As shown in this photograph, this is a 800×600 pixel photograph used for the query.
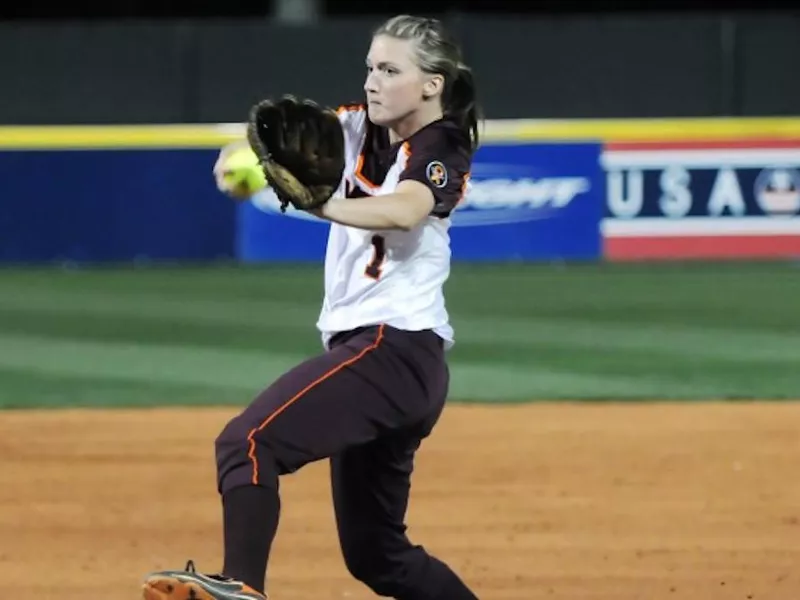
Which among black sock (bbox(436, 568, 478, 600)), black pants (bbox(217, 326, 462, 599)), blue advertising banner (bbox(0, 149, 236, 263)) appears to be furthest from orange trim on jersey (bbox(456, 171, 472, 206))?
blue advertising banner (bbox(0, 149, 236, 263))

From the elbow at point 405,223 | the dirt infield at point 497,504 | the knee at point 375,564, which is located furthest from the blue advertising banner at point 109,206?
the elbow at point 405,223

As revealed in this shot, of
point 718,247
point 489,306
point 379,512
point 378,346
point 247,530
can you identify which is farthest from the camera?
point 718,247

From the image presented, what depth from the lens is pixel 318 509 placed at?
6.62m

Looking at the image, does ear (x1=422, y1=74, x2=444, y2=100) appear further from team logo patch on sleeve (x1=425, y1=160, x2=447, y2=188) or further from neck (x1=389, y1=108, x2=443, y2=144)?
team logo patch on sleeve (x1=425, y1=160, x2=447, y2=188)

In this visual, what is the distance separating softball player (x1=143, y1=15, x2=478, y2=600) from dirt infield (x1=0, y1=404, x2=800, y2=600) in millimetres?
1141

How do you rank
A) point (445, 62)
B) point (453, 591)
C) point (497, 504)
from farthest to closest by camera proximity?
1. point (497, 504)
2. point (453, 591)
3. point (445, 62)

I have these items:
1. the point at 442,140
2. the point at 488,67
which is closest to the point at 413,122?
the point at 442,140

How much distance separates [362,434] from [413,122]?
30.7 inches

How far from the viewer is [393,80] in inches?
160

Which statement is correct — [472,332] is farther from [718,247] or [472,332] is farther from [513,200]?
[718,247]

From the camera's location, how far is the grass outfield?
32.4ft

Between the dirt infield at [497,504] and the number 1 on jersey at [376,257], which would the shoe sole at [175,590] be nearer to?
the number 1 on jersey at [376,257]

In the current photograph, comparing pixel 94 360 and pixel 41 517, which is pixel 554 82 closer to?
pixel 94 360

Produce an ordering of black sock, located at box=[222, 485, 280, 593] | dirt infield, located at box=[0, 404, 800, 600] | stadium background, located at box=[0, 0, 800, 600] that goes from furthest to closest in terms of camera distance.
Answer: stadium background, located at box=[0, 0, 800, 600]
dirt infield, located at box=[0, 404, 800, 600]
black sock, located at box=[222, 485, 280, 593]
